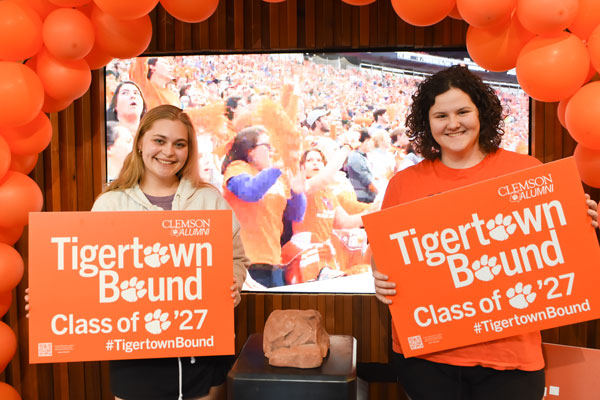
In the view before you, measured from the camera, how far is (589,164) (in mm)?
1918

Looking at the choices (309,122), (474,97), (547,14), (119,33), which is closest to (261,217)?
(309,122)

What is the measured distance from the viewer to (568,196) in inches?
62.9

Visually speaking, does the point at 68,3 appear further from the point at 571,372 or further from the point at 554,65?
the point at 571,372

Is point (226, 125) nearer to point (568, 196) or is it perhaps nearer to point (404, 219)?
point (404, 219)

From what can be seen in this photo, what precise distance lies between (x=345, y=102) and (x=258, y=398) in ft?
5.67

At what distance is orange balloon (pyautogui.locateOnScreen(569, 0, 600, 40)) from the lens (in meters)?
1.74

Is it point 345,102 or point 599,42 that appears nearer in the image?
point 599,42

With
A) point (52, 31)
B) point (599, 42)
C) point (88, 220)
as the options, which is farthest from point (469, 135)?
point (52, 31)

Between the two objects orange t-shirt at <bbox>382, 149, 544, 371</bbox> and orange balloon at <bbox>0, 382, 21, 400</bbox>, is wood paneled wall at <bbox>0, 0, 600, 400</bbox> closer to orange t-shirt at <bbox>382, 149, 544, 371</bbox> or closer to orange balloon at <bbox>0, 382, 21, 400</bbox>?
orange balloon at <bbox>0, 382, 21, 400</bbox>

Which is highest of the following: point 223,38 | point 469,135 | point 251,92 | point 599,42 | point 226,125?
point 223,38

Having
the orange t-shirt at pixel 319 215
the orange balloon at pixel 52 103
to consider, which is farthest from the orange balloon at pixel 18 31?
the orange t-shirt at pixel 319 215

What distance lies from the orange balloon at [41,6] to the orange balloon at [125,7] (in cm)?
35

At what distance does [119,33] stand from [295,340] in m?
1.43

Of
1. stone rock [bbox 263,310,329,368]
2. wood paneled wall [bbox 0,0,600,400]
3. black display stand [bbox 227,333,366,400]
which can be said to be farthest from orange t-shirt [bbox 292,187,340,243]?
black display stand [bbox 227,333,366,400]
